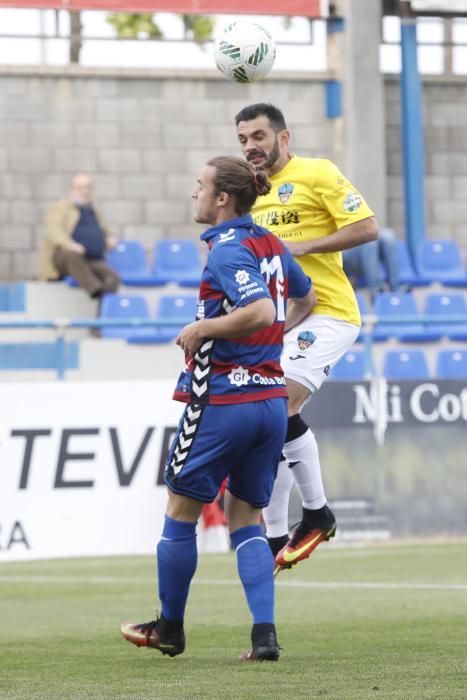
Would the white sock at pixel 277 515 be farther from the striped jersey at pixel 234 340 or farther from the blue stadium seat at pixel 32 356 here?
the blue stadium seat at pixel 32 356

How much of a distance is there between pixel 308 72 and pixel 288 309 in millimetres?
12945

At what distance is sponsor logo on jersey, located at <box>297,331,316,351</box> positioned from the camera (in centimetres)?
773

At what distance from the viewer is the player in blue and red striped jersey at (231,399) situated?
5.94 metres

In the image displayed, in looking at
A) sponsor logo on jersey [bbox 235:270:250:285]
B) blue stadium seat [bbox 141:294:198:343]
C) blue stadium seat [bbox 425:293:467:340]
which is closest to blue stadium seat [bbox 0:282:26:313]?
blue stadium seat [bbox 141:294:198:343]

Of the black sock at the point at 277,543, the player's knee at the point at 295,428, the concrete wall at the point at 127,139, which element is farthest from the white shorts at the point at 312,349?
the concrete wall at the point at 127,139

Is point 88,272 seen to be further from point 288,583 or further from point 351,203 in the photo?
point 351,203

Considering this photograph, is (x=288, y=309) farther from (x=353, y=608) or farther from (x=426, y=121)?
(x=426, y=121)

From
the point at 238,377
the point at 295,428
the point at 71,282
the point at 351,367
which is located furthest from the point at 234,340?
the point at 71,282

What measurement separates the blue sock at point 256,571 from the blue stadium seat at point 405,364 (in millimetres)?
9157

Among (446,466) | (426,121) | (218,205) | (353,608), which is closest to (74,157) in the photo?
(426,121)

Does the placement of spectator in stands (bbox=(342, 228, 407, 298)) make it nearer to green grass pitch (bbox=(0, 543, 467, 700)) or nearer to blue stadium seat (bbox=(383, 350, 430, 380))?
blue stadium seat (bbox=(383, 350, 430, 380))

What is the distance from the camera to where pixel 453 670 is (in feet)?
18.7

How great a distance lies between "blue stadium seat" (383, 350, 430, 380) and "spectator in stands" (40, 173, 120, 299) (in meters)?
3.11

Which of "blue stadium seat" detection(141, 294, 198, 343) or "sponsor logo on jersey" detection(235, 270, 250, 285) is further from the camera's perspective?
"blue stadium seat" detection(141, 294, 198, 343)
